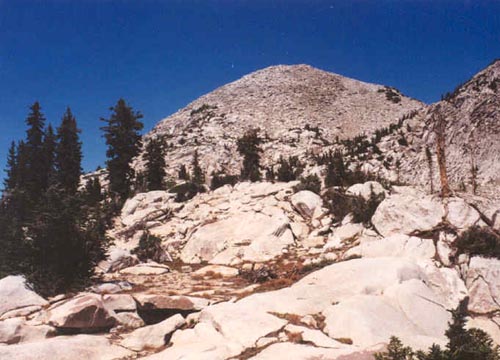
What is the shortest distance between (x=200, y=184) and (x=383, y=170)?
659 inches

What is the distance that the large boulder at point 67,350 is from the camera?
7082mm

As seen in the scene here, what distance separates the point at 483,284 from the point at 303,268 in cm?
624

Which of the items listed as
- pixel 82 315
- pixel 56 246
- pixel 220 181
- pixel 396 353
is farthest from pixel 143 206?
pixel 396 353

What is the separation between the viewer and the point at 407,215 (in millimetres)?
14352

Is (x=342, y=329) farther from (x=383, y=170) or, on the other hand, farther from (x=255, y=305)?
(x=383, y=170)

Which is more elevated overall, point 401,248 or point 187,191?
point 187,191

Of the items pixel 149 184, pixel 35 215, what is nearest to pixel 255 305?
pixel 35 215

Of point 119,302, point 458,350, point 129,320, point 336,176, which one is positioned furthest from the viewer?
point 336,176

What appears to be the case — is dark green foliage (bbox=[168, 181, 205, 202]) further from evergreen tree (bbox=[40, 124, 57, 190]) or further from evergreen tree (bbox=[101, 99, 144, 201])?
evergreen tree (bbox=[40, 124, 57, 190])

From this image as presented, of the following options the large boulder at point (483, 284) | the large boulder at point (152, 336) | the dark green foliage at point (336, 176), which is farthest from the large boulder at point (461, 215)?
the large boulder at point (152, 336)

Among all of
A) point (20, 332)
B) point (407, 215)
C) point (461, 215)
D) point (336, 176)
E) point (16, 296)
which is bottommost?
point (20, 332)

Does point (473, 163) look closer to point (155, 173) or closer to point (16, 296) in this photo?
point (16, 296)

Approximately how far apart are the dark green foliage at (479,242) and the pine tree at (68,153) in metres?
38.2

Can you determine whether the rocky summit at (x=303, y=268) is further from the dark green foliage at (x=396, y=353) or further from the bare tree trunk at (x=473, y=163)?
the dark green foliage at (x=396, y=353)
